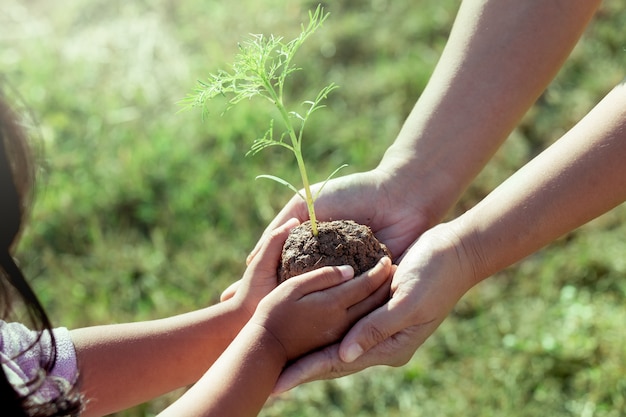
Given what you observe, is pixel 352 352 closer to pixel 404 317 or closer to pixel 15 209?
pixel 404 317

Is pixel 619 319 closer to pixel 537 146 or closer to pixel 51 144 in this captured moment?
pixel 537 146

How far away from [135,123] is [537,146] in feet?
7.66

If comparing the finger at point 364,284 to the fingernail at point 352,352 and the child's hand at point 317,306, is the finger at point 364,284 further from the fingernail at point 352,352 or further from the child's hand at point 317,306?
the fingernail at point 352,352

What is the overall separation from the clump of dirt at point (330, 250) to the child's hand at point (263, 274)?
32mm

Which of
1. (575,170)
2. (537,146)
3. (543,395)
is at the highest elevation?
(575,170)

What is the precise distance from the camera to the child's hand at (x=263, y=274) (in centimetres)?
238

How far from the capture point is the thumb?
2178mm

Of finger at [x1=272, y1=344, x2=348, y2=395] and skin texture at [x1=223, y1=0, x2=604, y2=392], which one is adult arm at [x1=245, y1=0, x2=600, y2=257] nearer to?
skin texture at [x1=223, y1=0, x2=604, y2=392]

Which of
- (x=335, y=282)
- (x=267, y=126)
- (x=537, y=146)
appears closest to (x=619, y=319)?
(x=537, y=146)

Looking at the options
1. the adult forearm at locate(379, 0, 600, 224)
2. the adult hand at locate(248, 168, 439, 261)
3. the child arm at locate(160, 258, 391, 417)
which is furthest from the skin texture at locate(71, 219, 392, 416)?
the adult forearm at locate(379, 0, 600, 224)

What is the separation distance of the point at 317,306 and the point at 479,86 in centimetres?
92

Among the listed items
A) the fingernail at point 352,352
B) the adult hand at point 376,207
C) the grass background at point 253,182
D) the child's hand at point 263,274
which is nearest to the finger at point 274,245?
the child's hand at point 263,274

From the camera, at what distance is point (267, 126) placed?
458cm

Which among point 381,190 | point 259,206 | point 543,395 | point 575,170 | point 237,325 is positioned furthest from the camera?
point 259,206
